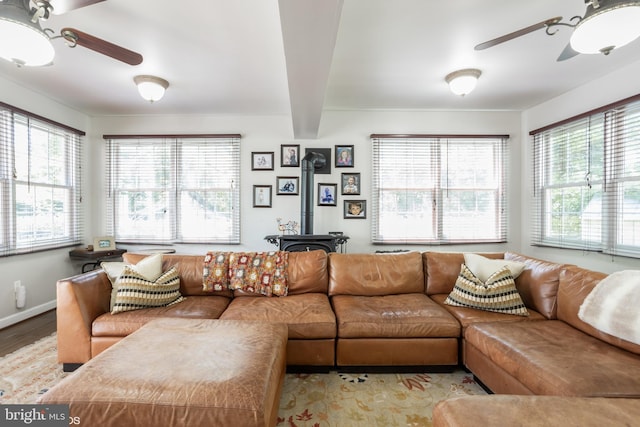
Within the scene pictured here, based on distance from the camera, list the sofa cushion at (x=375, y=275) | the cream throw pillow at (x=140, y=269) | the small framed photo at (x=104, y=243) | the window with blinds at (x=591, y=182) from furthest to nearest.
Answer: the small framed photo at (x=104, y=243), the window with blinds at (x=591, y=182), the sofa cushion at (x=375, y=275), the cream throw pillow at (x=140, y=269)

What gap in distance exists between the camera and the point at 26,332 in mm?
2816

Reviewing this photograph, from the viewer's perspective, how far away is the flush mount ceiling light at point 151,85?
2.92 metres

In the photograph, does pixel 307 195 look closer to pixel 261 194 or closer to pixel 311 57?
pixel 261 194

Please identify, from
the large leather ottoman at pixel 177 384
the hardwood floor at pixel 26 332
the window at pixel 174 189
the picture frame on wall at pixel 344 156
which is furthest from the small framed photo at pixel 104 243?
the picture frame on wall at pixel 344 156

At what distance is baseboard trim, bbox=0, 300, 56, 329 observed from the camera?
294 centimetres

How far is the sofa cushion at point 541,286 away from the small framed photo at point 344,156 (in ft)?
7.94

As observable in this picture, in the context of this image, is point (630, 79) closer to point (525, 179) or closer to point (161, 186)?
point (525, 179)

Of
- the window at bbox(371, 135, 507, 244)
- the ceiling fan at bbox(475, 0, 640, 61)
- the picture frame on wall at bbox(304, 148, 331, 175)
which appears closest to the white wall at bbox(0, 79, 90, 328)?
the picture frame on wall at bbox(304, 148, 331, 175)

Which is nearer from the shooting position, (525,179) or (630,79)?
(630,79)

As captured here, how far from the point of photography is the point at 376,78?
303 cm

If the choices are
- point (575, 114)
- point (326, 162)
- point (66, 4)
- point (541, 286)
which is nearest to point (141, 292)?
point (66, 4)

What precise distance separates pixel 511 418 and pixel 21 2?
3.00 m

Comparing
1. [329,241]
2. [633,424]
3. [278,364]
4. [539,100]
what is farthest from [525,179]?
[278,364]

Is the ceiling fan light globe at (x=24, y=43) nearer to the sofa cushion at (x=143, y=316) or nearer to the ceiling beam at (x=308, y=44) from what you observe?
the ceiling beam at (x=308, y=44)
